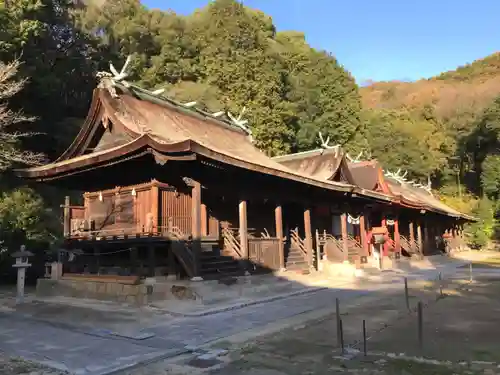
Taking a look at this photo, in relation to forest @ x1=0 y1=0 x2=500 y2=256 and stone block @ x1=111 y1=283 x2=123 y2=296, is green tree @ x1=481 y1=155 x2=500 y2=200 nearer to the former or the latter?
forest @ x1=0 y1=0 x2=500 y2=256

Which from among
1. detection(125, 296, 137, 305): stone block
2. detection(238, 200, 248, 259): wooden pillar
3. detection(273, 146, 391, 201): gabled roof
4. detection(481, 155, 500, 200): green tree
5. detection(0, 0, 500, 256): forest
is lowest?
detection(125, 296, 137, 305): stone block

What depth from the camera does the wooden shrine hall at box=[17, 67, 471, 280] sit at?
12832 mm

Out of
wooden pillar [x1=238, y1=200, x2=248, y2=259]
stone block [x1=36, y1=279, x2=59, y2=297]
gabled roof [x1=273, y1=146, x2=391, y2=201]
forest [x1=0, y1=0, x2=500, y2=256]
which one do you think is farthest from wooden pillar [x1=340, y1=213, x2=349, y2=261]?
forest [x1=0, y1=0, x2=500, y2=256]

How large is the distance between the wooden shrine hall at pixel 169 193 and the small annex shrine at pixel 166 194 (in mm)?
36

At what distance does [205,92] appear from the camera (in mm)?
36375

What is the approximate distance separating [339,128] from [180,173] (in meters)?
37.3

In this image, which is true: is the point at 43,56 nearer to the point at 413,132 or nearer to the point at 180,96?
the point at 180,96

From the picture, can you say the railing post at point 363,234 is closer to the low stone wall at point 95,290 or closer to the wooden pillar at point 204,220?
the wooden pillar at point 204,220

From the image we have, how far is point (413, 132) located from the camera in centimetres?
6394

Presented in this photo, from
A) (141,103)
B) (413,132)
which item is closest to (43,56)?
(141,103)

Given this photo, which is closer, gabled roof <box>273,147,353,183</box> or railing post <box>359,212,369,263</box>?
gabled roof <box>273,147,353,183</box>

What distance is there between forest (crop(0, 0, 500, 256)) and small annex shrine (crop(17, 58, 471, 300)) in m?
5.55

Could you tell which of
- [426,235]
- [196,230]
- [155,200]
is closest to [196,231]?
[196,230]

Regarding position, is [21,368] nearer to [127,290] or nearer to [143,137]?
[127,290]
